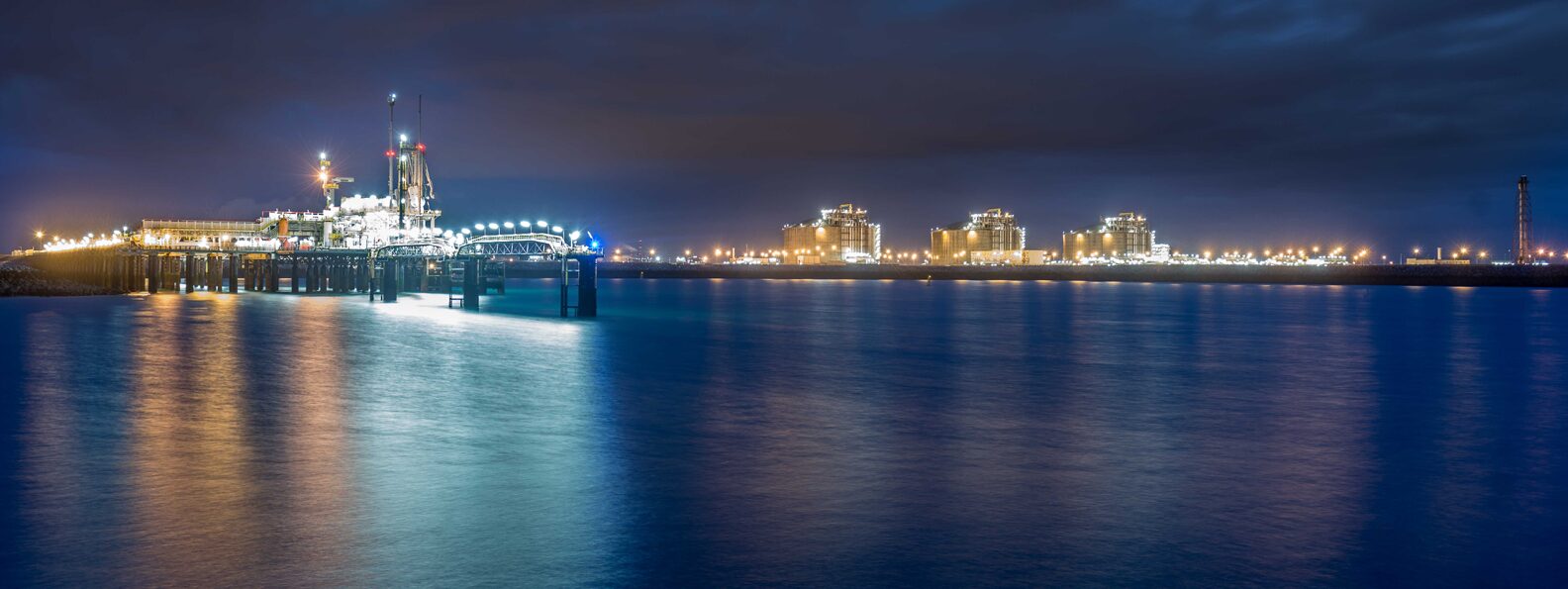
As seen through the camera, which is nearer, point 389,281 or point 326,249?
point 389,281

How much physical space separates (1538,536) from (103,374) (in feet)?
105

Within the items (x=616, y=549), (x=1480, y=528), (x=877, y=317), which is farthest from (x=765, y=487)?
(x=877, y=317)

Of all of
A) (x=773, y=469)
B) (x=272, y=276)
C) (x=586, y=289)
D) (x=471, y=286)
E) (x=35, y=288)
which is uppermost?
(x=272, y=276)

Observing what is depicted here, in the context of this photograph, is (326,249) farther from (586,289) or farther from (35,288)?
(586,289)

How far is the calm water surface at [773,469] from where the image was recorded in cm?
993

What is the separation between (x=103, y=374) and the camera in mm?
28094

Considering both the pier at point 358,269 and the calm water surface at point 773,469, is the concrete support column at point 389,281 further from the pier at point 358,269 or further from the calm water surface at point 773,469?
the calm water surface at point 773,469

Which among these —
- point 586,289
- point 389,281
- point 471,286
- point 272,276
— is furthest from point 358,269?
point 586,289

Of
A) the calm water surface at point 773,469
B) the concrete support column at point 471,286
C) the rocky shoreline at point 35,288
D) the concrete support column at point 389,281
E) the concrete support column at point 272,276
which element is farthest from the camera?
the concrete support column at point 272,276

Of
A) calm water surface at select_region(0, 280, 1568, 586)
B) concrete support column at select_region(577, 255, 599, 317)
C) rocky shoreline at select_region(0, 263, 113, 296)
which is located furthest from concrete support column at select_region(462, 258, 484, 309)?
rocky shoreline at select_region(0, 263, 113, 296)

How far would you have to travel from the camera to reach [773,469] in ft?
48.1

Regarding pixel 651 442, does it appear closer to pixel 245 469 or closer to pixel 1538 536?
pixel 245 469

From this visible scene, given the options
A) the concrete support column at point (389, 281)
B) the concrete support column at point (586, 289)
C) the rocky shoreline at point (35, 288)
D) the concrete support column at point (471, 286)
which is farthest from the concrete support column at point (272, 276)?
the concrete support column at point (586, 289)

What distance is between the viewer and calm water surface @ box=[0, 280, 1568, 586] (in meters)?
9.93
